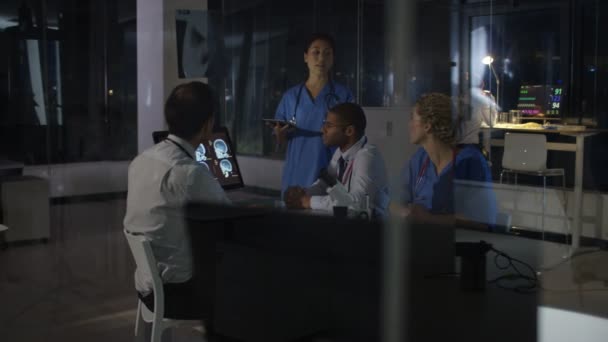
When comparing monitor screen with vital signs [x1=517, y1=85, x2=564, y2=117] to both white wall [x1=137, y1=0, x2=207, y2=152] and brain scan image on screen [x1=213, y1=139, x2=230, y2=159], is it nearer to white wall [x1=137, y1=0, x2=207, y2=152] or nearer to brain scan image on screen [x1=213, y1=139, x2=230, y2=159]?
brain scan image on screen [x1=213, y1=139, x2=230, y2=159]

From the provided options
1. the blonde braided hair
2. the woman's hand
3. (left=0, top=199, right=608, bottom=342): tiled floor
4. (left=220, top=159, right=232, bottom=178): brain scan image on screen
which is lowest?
(left=0, top=199, right=608, bottom=342): tiled floor

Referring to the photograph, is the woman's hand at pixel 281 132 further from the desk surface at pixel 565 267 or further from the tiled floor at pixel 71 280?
the tiled floor at pixel 71 280

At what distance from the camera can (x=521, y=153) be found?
202 centimetres

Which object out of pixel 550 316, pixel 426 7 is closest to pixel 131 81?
pixel 426 7

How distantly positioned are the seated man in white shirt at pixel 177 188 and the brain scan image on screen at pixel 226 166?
0.17 ft

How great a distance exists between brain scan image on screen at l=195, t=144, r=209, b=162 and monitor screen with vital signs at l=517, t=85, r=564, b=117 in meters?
1.06

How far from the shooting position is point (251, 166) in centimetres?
242

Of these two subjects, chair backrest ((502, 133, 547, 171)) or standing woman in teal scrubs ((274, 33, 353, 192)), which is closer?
chair backrest ((502, 133, 547, 171))

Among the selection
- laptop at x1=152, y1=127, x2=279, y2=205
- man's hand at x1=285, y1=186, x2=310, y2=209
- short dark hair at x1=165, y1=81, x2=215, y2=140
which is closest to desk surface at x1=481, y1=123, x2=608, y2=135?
man's hand at x1=285, y1=186, x2=310, y2=209

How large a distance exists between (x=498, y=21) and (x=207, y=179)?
1.11 meters

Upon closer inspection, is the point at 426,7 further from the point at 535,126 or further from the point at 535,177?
the point at 535,177

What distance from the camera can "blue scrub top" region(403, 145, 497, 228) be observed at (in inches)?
81.0

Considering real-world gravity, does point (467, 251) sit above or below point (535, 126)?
below

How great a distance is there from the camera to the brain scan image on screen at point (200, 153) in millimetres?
2451
